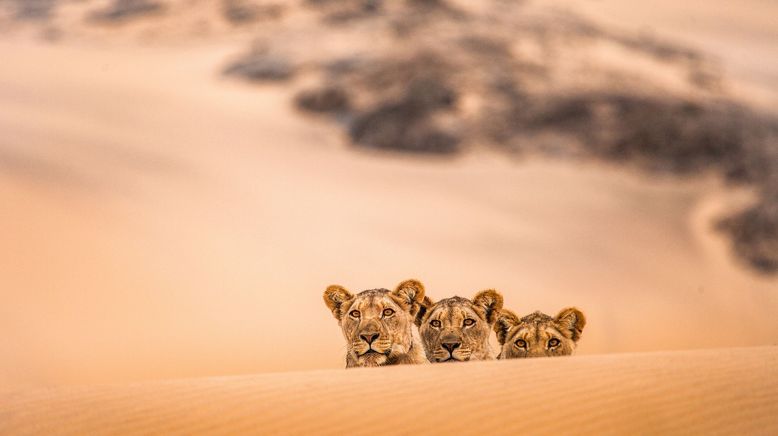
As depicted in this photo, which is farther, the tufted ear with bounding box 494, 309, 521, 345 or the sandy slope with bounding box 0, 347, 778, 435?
the tufted ear with bounding box 494, 309, 521, 345

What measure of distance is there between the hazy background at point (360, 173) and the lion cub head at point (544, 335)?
1170 centimetres

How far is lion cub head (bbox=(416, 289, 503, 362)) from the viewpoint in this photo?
1040 cm

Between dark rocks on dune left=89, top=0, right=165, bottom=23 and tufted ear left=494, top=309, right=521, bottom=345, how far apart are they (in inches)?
1288

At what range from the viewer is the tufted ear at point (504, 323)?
10805 millimetres

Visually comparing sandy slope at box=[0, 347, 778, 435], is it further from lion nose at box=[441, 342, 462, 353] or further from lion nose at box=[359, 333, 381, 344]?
lion nose at box=[441, 342, 462, 353]

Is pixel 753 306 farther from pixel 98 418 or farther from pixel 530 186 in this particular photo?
pixel 98 418

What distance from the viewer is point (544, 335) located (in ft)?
35.1

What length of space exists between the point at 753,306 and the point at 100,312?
40.8 feet

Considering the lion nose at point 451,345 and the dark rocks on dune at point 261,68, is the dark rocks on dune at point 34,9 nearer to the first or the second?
the dark rocks on dune at point 261,68

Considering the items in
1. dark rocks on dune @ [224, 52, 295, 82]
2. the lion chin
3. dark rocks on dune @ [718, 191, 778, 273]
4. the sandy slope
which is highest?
dark rocks on dune @ [224, 52, 295, 82]

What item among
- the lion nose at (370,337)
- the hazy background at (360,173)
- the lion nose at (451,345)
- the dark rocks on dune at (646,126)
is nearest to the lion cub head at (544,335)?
the lion nose at (451,345)

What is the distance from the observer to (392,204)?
32000 millimetres

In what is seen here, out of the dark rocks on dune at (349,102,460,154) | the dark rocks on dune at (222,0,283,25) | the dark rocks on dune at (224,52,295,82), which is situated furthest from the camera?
the dark rocks on dune at (222,0,283,25)

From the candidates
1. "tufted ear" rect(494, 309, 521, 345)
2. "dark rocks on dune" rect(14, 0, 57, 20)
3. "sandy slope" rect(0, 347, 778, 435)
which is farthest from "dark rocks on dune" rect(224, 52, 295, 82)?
"sandy slope" rect(0, 347, 778, 435)
